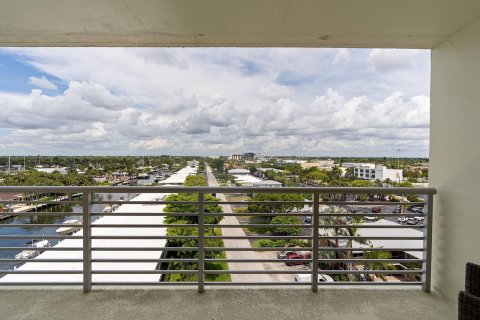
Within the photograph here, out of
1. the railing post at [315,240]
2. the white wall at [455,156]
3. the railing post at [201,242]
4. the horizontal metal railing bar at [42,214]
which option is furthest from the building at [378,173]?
the horizontal metal railing bar at [42,214]

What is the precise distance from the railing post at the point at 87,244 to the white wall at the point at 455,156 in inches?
139

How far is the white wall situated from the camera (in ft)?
6.88

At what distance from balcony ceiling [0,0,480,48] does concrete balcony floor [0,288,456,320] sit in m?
2.49

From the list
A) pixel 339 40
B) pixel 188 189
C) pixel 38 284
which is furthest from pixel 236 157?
pixel 38 284

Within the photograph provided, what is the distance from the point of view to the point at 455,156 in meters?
2.31

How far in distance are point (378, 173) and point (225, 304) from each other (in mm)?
2320

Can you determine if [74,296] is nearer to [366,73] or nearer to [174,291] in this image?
[174,291]

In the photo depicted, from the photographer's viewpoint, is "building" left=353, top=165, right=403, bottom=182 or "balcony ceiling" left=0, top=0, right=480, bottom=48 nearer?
"balcony ceiling" left=0, top=0, right=480, bottom=48

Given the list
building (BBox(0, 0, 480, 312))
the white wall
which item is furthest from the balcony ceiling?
the white wall

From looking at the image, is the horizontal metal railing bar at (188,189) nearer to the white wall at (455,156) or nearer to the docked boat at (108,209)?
the docked boat at (108,209)

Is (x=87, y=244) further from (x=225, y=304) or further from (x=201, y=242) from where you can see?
(x=225, y=304)

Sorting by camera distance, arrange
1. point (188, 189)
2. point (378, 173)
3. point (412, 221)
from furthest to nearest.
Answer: point (378, 173)
point (412, 221)
point (188, 189)

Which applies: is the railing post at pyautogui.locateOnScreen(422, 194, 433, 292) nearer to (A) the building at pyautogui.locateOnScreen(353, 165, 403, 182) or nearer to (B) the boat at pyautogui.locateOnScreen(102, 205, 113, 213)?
(A) the building at pyautogui.locateOnScreen(353, 165, 403, 182)

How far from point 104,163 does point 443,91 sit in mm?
4317
